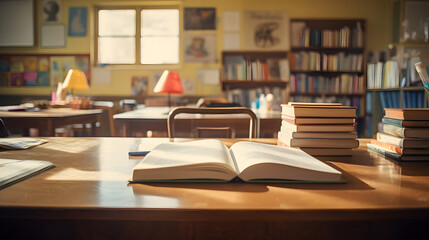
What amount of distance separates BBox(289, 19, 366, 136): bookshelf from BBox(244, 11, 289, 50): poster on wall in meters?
0.18

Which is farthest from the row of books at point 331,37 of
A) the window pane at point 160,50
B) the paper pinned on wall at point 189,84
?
the window pane at point 160,50

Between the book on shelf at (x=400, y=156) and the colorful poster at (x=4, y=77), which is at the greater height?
the colorful poster at (x=4, y=77)

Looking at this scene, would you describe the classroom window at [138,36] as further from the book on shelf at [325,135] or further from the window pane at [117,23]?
the book on shelf at [325,135]

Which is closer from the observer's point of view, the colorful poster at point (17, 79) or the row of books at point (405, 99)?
the row of books at point (405, 99)

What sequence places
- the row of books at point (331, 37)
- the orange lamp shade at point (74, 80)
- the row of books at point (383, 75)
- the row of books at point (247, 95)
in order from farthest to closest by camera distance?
the row of books at point (247, 95) < the row of books at point (331, 37) < the row of books at point (383, 75) < the orange lamp shade at point (74, 80)

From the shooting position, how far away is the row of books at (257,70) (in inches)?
194

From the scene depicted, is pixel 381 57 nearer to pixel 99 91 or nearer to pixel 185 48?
pixel 185 48

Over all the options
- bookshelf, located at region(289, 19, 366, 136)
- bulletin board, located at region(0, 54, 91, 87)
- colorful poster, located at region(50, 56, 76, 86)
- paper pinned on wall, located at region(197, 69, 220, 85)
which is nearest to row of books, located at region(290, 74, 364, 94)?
bookshelf, located at region(289, 19, 366, 136)

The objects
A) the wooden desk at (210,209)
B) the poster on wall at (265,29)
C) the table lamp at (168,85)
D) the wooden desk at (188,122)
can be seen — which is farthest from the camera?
the poster on wall at (265,29)

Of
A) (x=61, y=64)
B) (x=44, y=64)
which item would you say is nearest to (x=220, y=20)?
(x=61, y=64)

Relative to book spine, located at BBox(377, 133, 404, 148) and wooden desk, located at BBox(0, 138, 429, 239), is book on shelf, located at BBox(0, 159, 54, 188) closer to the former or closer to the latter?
wooden desk, located at BBox(0, 138, 429, 239)

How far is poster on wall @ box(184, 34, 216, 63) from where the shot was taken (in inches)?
203

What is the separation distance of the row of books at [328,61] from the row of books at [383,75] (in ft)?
1.02

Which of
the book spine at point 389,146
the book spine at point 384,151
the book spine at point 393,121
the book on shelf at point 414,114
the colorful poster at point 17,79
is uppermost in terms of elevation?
the colorful poster at point 17,79
